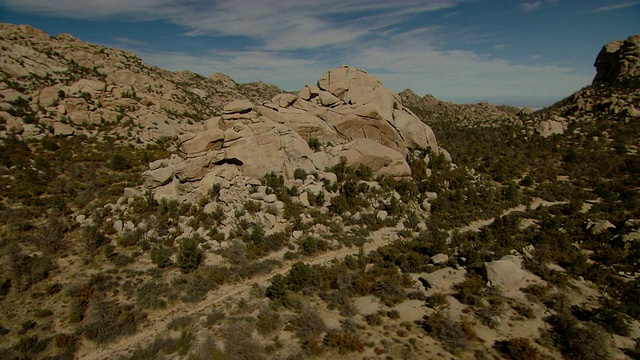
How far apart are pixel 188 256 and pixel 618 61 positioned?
107417 mm

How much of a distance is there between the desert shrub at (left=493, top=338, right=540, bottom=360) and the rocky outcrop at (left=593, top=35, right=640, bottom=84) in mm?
87992

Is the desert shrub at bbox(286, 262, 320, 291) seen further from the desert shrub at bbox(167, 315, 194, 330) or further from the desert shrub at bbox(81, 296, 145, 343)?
the desert shrub at bbox(81, 296, 145, 343)

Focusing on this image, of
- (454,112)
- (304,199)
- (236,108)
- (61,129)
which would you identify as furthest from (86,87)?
(454,112)

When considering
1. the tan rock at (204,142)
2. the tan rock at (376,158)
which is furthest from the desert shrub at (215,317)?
the tan rock at (376,158)

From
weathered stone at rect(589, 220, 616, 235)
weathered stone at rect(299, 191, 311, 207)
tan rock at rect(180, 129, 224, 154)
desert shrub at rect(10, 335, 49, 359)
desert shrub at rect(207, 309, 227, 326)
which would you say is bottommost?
desert shrub at rect(207, 309, 227, 326)

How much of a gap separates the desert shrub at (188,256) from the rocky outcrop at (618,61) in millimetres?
98915

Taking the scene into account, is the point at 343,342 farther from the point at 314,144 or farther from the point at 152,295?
the point at 314,144

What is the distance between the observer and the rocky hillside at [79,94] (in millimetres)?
41856

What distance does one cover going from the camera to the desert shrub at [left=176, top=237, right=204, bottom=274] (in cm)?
2114

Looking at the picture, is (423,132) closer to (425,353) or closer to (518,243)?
(518,243)

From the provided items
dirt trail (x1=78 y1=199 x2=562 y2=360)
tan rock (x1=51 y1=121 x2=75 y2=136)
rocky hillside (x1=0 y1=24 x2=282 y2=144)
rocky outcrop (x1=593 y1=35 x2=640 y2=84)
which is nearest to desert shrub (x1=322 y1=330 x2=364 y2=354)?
dirt trail (x1=78 y1=199 x2=562 y2=360)

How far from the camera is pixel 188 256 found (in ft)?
71.6

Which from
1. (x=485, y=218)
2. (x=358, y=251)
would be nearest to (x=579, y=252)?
(x=485, y=218)

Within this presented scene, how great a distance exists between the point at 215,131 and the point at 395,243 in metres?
22.7
